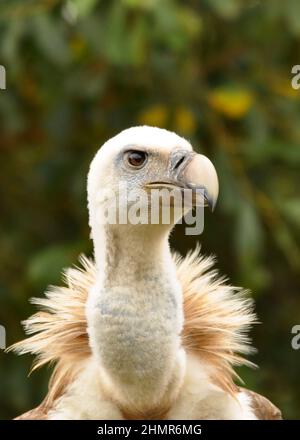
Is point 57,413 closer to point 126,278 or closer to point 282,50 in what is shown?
point 126,278

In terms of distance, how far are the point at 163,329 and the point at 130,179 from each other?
0.37m

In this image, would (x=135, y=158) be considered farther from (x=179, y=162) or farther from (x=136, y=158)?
(x=179, y=162)

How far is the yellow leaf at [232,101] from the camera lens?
5.52 m

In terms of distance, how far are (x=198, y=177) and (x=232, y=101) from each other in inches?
109

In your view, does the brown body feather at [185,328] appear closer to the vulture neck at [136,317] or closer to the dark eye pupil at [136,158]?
the vulture neck at [136,317]

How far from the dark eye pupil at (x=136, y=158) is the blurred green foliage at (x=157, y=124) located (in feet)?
6.54

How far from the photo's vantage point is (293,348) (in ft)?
19.7

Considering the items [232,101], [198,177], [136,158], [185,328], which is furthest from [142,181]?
[232,101]

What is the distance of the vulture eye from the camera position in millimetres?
2893

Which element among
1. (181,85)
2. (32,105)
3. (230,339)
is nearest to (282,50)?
(181,85)

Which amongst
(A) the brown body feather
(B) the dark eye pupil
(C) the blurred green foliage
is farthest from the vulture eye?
(C) the blurred green foliage

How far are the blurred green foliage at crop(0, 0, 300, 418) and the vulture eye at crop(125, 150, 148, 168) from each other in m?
1.99

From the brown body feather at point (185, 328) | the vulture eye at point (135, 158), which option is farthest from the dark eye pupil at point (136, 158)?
the brown body feather at point (185, 328)

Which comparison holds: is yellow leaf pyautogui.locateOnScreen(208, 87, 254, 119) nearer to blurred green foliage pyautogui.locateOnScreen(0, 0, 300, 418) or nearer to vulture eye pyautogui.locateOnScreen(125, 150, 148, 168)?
blurred green foliage pyautogui.locateOnScreen(0, 0, 300, 418)
